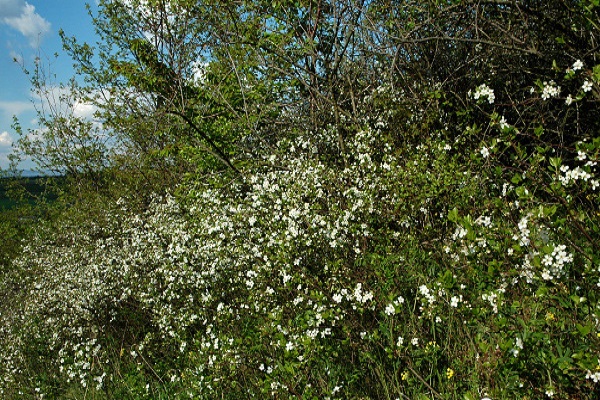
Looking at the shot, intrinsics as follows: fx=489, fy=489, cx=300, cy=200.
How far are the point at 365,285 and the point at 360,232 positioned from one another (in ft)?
2.23

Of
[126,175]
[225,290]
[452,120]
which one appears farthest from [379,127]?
[126,175]

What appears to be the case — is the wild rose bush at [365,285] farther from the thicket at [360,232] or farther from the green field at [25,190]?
the green field at [25,190]

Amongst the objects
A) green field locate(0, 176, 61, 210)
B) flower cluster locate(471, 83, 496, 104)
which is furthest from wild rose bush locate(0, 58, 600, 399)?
green field locate(0, 176, 61, 210)

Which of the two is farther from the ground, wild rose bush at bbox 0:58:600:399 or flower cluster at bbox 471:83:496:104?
flower cluster at bbox 471:83:496:104

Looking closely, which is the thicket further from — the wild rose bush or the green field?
the green field

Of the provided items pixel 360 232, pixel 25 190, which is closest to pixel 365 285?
pixel 360 232

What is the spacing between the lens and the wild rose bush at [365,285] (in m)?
2.57

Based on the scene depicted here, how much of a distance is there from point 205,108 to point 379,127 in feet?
8.43

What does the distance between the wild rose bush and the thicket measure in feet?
0.09

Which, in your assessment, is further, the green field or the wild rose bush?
the green field

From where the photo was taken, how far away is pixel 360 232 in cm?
420

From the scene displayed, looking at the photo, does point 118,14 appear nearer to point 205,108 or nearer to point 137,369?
point 205,108

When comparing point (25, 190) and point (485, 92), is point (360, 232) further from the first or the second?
point (25, 190)

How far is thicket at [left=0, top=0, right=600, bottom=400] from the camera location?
2.71 m
